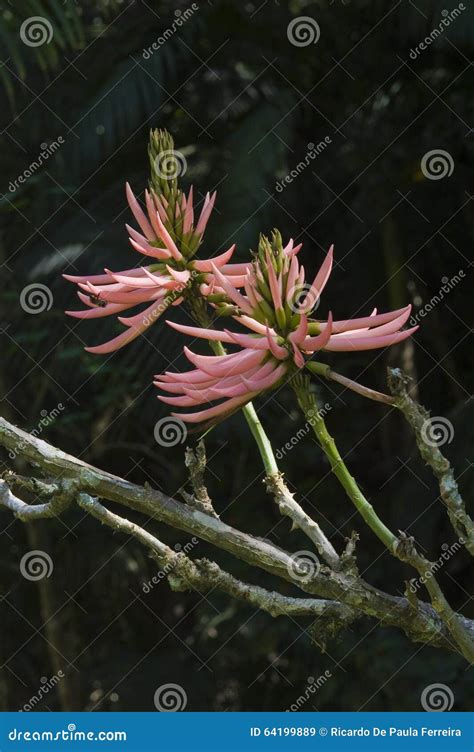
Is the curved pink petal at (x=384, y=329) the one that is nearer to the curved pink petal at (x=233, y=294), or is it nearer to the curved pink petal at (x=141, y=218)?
the curved pink petal at (x=233, y=294)

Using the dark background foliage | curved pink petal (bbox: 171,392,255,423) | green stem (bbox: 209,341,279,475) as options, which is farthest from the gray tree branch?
the dark background foliage

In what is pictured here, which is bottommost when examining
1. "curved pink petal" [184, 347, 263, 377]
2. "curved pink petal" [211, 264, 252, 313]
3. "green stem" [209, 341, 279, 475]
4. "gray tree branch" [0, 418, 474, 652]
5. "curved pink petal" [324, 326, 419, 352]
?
"gray tree branch" [0, 418, 474, 652]

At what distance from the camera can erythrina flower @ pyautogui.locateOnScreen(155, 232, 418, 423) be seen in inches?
33.6

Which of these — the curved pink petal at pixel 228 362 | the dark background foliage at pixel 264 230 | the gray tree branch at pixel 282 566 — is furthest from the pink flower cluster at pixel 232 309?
the dark background foliage at pixel 264 230

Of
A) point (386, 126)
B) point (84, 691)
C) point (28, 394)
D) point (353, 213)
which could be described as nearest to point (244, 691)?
point (84, 691)

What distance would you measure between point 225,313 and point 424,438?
9.0 inches

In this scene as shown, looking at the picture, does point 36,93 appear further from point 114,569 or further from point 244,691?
point 244,691

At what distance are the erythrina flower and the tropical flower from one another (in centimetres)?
5

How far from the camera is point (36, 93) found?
422cm

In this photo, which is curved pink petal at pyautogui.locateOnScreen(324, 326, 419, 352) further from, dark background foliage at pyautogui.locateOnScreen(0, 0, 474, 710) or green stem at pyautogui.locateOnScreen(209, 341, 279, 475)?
dark background foliage at pyautogui.locateOnScreen(0, 0, 474, 710)

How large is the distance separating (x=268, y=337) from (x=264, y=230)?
10.1 ft

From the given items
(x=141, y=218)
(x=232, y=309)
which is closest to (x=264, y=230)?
(x=141, y=218)

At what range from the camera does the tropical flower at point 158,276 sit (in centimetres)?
99

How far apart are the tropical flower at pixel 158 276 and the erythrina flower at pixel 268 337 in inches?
2.1
